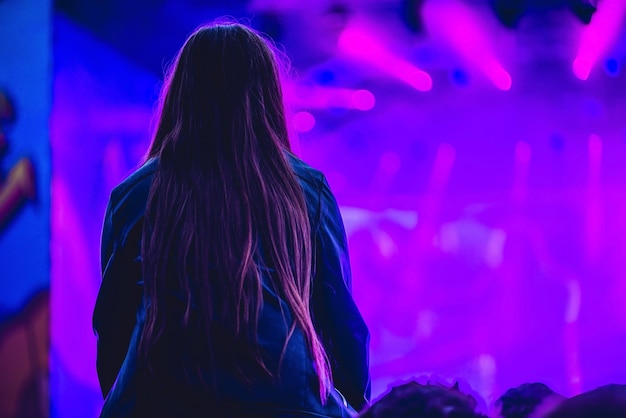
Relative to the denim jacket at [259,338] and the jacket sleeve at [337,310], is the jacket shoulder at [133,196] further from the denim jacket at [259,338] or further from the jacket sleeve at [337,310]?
the jacket sleeve at [337,310]

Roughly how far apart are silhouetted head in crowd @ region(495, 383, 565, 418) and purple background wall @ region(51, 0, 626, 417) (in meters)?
2.88

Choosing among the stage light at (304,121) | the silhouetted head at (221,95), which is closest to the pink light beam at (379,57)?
the stage light at (304,121)

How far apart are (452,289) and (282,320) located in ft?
9.10

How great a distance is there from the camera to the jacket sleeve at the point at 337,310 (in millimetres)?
1115

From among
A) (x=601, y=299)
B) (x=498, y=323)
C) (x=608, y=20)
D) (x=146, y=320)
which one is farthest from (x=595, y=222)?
(x=146, y=320)

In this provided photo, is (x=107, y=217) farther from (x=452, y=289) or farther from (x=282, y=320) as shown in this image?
(x=452, y=289)

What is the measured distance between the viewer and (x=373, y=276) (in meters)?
3.74

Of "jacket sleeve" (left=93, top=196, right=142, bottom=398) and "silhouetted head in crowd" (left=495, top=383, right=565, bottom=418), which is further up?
"jacket sleeve" (left=93, top=196, right=142, bottom=398)

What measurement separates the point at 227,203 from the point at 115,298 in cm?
25

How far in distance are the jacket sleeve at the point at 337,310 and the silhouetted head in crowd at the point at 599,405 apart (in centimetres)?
49

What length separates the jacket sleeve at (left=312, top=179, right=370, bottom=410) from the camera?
1.12 metres

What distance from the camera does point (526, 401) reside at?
0.79m

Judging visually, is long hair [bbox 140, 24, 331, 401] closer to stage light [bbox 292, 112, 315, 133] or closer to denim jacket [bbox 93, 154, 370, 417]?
denim jacket [bbox 93, 154, 370, 417]

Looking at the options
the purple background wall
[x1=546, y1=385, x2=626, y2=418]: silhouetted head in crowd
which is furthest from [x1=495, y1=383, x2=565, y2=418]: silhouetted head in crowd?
the purple background wall
